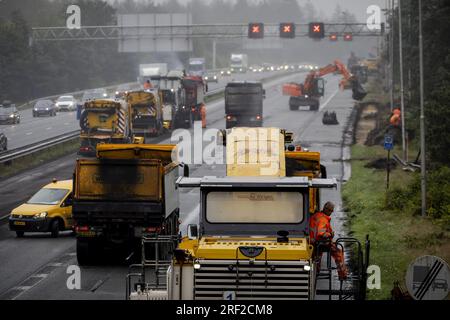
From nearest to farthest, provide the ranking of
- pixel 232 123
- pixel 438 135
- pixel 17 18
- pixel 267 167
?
pixel 267 167 → pixel 438 135 → pixel 232 123 → pixel 17 18

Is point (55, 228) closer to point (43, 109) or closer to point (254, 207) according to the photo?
point (254, 207)

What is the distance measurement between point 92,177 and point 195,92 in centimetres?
5355

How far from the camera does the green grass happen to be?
27.1m

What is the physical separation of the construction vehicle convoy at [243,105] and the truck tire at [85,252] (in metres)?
48.4

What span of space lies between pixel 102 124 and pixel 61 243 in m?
28.0

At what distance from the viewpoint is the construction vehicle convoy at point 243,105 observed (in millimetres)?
77938

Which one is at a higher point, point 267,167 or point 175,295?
point 267,167

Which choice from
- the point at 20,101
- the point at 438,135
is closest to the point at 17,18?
the point at 20,101

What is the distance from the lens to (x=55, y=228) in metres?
34.8

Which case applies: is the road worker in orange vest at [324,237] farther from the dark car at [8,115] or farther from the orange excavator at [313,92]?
the orange excavator at [313,92]

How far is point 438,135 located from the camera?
48.0 metres

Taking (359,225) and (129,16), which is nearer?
(359,225)

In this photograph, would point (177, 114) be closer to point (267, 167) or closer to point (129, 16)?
point (129, 16)

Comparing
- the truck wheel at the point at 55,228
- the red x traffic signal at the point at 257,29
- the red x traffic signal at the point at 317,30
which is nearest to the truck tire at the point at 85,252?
the truck wheel at the point at 55,228
